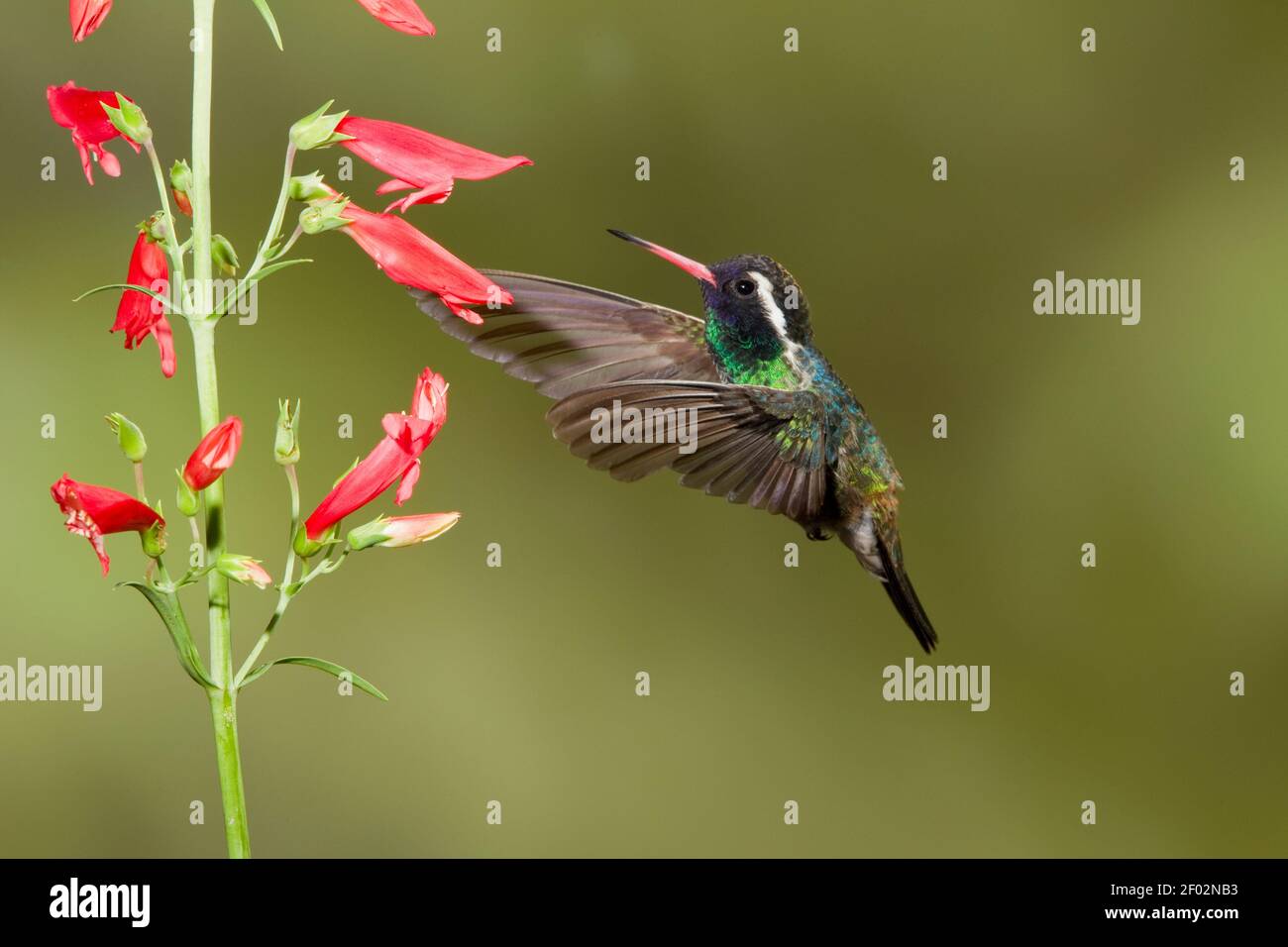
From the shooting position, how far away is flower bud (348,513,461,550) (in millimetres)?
1100

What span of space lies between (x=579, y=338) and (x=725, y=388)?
331 mm

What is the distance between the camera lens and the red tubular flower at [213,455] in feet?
2.92

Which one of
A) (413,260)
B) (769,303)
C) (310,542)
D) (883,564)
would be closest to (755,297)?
(769,303)

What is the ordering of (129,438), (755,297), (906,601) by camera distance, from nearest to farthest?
(129,438) < (755,297) < (906,601)

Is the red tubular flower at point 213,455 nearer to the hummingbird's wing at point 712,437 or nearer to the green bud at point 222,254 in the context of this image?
the green bud at point 222,254

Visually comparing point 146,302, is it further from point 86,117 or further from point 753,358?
point 753,358

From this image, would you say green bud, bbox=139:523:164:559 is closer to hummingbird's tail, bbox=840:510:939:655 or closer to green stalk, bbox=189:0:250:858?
green stalk, bbox=189:0:250:858

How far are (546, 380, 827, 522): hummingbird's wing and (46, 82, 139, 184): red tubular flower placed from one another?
0.45 metres

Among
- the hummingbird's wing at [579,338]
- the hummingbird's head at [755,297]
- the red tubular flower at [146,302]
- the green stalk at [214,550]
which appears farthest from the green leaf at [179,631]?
the hummingbird's head at [755,297]

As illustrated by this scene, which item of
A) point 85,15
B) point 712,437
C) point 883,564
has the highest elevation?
point 85,15

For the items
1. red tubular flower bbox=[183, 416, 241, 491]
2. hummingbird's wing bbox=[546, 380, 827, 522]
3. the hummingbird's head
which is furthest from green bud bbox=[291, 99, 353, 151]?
the hummingbird's head

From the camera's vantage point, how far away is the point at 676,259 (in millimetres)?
1358

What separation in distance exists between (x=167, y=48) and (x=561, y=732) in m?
1.82

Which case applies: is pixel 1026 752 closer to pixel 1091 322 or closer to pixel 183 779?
pixel 1091 322
